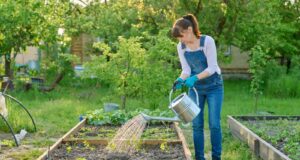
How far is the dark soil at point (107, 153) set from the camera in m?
4.91

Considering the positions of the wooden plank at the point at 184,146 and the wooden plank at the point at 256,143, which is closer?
the wooden plank at the point at 184,146

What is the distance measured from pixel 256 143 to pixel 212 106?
121 centimetres

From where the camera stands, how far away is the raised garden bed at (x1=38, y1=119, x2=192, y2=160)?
4949mm

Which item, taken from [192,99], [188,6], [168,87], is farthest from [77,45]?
[192,99]

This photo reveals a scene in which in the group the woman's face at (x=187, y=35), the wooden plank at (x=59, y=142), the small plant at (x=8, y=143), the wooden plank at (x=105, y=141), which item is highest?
the woman's face at (x=187, y=35)

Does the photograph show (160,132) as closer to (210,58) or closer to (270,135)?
(270,135)

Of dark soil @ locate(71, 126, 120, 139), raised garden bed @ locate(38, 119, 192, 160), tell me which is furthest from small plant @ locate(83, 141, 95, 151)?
dark soil @ locate(71, 126, 120, 139)

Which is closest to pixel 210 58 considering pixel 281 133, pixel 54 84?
pixel 281 133

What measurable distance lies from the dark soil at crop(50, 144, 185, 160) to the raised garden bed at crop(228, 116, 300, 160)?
3.10 feet

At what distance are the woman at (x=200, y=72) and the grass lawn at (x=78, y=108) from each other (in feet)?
2.97

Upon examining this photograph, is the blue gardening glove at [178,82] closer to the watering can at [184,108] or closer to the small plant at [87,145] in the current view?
the watering can at [184,108]

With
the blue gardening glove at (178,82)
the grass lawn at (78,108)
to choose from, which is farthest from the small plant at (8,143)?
the blue gardening glove at (178,82)

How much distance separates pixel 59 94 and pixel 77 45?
7188 mm

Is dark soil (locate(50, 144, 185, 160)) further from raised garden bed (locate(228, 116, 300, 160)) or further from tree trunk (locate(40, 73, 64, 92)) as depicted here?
tree trunk (locate(40, 73, 64, 92))
